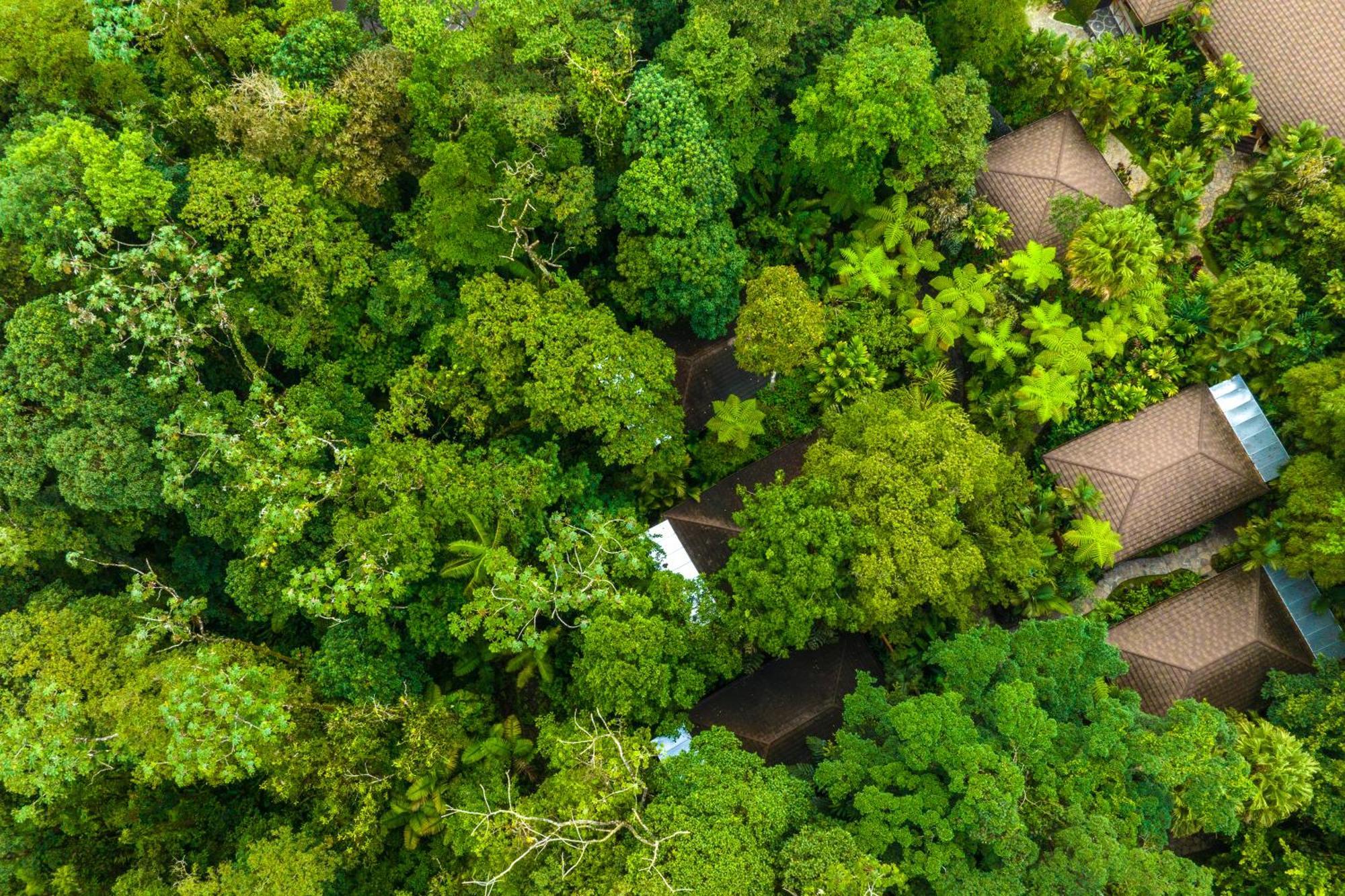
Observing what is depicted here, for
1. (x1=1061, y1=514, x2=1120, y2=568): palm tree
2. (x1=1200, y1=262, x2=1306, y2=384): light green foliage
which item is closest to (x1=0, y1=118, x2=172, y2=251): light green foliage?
(x1=1061, y1=514, x2=1120, y2=568): palm tree

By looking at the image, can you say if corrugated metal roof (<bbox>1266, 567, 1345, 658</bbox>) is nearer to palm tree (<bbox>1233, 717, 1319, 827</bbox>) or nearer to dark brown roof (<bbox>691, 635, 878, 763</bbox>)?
palm tree (<bbox>1233, 717, 1319, 827</bbox>)

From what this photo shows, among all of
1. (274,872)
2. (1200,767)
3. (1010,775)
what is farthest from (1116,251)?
(274,872)

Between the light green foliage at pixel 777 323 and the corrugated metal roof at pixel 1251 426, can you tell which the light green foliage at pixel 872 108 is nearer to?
the light green foliage at pixel 777 323

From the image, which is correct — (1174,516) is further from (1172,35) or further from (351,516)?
(351,516)

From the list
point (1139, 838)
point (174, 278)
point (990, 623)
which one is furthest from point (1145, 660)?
point (174, 278)

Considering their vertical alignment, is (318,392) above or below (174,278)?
below

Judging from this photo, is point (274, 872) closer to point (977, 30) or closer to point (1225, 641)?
point (1225, 641)

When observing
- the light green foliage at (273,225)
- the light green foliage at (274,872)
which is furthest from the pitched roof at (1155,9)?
the light green foliage at (274,872)
